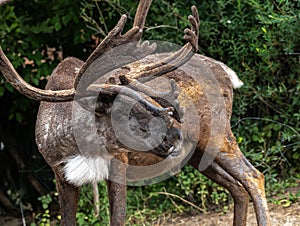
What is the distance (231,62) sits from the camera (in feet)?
20.4

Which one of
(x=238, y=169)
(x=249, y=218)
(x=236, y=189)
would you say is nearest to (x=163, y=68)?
(x=238, y=169)

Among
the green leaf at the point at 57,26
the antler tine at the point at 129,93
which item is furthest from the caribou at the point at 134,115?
the green leaf at the point at 57,26

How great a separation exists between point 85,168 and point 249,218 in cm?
191

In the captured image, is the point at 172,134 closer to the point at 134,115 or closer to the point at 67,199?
the point at 134,115

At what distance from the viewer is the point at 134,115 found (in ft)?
13.5

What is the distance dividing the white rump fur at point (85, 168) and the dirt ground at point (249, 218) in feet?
5.77

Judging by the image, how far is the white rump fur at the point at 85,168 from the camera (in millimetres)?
4359

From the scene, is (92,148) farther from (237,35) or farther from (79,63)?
(237,35)

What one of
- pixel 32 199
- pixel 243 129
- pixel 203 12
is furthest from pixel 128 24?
pixel 32 199

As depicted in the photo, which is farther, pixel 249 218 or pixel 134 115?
pixel 249 218

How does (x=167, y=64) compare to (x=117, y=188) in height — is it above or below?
above

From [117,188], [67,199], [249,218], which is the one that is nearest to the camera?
[117,188]

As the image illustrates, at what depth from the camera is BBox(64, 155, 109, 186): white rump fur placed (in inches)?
172

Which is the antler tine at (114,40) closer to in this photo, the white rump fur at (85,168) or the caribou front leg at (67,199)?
the white rump fur at (85,168)
